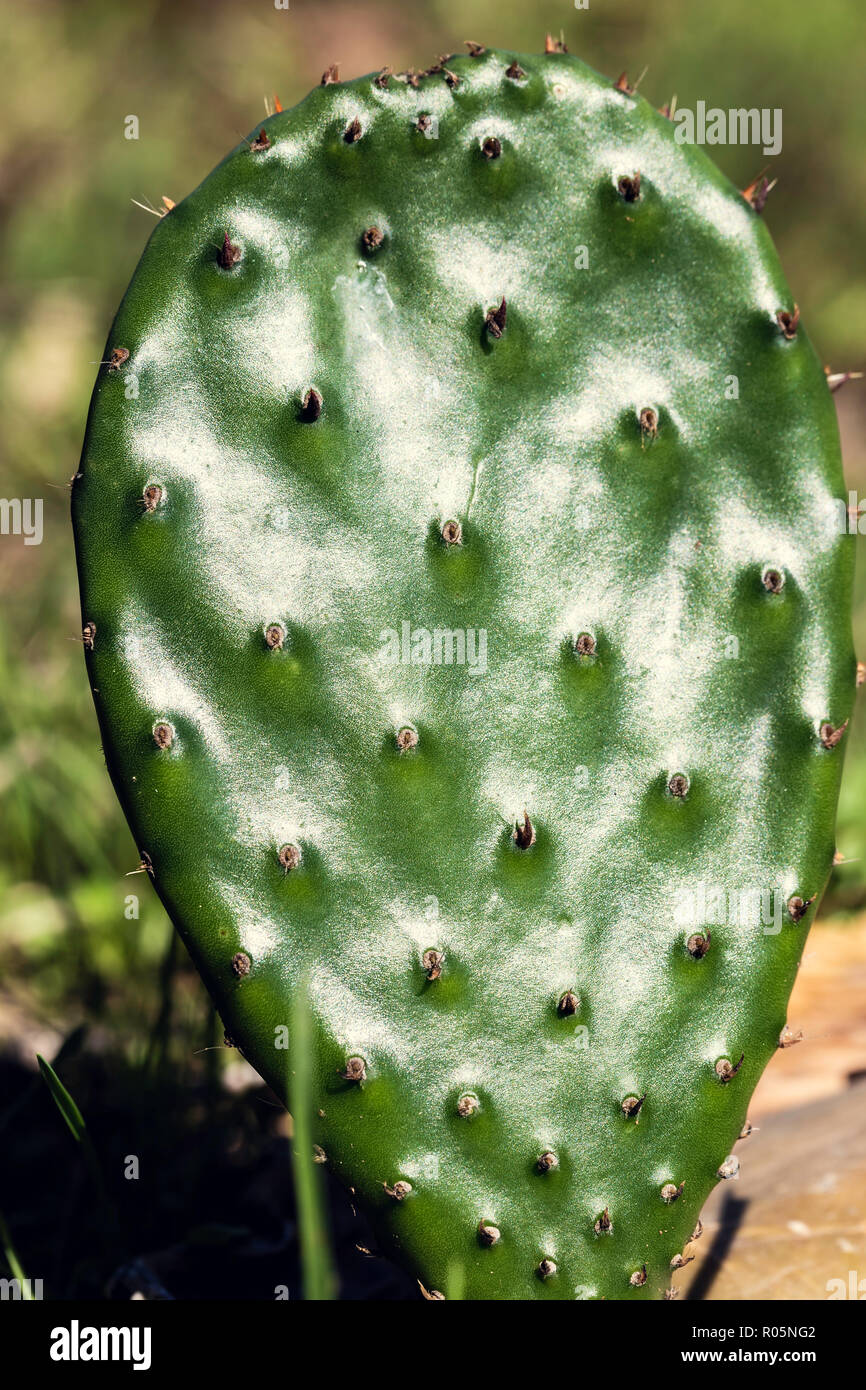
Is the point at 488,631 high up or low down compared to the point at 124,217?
down

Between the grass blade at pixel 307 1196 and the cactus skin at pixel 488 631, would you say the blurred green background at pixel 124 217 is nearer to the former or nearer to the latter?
the cactus skin at pixel 488 631

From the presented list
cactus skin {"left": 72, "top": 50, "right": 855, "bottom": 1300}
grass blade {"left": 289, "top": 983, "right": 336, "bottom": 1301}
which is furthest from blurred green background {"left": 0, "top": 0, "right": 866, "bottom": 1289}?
grass blade {"left": 289, "top": 983, "right": 336, "bottom": 1301}

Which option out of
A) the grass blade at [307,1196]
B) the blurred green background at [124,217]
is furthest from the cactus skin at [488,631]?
the blurred green background at [124,217]

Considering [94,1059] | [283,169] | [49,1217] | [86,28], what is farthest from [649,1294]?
[86,28]

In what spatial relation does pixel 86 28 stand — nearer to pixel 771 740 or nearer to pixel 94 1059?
pixel 94 1059

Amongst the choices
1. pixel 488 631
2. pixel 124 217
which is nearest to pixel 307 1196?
pixel 488 631

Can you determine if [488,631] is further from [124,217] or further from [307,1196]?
[124,217]
